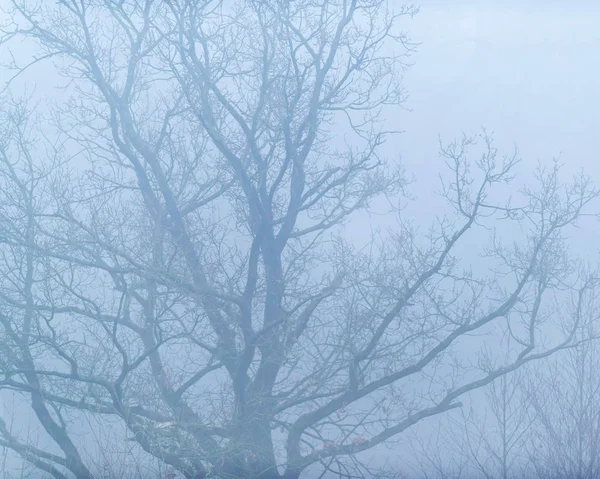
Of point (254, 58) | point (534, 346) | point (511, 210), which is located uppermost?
point (254, 58)

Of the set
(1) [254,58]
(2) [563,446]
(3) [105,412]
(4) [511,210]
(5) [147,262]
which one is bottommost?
(2) [563,446]

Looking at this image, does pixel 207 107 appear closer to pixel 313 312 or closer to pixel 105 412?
pixel 313 312

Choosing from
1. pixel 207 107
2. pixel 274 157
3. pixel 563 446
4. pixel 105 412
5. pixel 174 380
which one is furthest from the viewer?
pixel 274 157

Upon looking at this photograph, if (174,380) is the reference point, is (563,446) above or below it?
below

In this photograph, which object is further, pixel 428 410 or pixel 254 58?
pixel 254 58

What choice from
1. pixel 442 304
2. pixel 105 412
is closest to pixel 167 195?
pixel 105 412

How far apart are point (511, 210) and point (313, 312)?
8.14 ft

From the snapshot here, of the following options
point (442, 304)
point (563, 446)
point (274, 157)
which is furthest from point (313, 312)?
point (563, 446)

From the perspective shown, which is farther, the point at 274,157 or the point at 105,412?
the point at 274,157

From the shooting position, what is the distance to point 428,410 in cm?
873

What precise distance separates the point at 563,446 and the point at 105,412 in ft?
14.7

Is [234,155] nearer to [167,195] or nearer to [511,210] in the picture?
[167,195]

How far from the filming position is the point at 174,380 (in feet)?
28.1

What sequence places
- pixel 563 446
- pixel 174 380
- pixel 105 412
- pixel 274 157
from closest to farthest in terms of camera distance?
1. pixel 563 446
2. pixel 105 412
3. pixel 174 380
4. pixel 274 157
